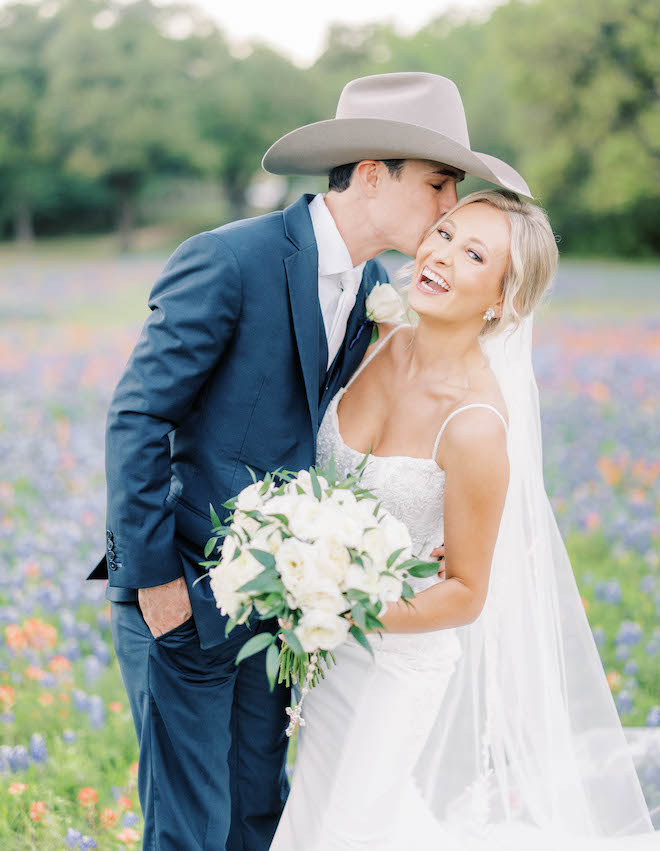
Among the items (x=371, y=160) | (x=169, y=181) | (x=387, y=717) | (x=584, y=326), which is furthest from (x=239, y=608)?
(x=169, y=181)

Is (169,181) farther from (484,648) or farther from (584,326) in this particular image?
(484,648)

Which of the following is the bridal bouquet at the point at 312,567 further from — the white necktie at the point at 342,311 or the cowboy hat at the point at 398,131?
the cowboy hat at the point at 398,131

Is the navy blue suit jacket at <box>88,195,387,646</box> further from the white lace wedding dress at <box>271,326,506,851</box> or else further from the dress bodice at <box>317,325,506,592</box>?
the white lace wedding dress at <box>271,326,506,851</box>

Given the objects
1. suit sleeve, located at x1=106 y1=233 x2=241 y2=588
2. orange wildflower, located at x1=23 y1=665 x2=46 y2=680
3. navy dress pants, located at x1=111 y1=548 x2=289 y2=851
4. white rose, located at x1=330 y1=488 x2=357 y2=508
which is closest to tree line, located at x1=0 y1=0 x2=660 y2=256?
orange wildflower, located at x1=23 y1=665 x2=46 y2=680

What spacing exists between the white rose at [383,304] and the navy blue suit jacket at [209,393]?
346mm

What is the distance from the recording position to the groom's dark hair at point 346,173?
2.89 m

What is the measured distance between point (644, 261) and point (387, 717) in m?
33.5

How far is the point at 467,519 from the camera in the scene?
2.62 meters

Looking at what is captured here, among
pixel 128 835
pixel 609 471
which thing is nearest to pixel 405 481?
pixel 128 835

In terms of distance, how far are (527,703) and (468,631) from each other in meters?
0.37

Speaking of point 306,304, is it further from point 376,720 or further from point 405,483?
point 376,720

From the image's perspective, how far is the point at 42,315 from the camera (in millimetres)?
16234

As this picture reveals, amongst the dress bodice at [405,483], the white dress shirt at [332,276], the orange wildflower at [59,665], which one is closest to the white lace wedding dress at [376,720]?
the dress bodice at [405,483]

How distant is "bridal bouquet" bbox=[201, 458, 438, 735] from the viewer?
77.6 inches
